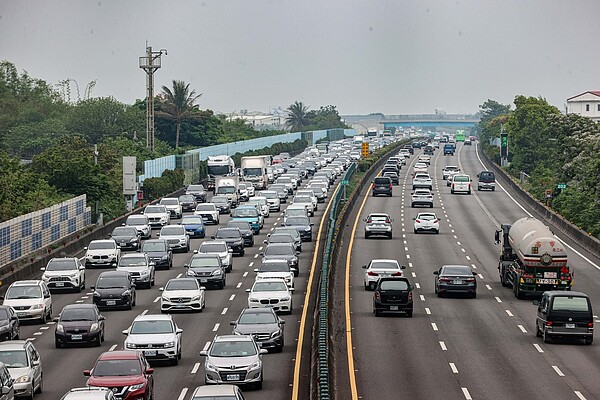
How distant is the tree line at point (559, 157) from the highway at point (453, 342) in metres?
12.8

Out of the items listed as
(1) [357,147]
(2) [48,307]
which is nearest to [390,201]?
(2) [48,307]

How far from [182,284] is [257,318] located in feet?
30.4

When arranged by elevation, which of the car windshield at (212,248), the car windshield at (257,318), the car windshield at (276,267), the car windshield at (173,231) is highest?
the car windshield at (257,318)

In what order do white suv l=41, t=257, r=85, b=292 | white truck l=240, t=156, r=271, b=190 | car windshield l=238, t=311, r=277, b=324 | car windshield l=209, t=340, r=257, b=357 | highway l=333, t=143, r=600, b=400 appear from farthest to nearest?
white truck l=240, t=156, r=271, b=190
white suv l=41, t=257, r=85, b=292
car windshield l=238, t=311, r=277, b=324
highway l=333, t=143, r=600, b=400
car windshield l=209, t=340, r=257, b=357

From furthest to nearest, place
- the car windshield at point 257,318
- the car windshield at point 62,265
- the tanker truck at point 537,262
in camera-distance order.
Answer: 1. the car windshield at point 62,265
2. the tanker truck at point 537,262
3. the car windshield at point 257,318

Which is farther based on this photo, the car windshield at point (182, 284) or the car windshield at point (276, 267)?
the car windshield at point (276, 267)

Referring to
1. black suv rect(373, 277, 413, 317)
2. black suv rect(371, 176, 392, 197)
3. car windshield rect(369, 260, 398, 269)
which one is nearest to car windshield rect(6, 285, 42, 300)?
black suv rect(373, 277, 413, 317)

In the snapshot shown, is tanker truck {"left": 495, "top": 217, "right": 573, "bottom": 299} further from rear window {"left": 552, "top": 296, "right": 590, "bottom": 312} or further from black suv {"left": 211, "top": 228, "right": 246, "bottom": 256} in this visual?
black suv {"left": 211, "top": 228, "right": 246, "bottom": 256}

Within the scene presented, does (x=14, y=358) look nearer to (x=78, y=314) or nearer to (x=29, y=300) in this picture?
(x=78, y=314)

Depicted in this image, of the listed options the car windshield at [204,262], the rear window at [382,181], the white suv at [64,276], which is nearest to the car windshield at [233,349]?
the car windshield at [204,262]

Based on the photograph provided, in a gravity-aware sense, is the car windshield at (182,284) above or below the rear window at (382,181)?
above

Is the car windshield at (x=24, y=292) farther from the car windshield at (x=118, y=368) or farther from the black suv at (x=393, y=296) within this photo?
the car windshield at (x=118, y=368)

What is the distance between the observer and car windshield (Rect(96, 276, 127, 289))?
44.0 meters

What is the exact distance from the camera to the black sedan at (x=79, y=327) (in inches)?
1406
